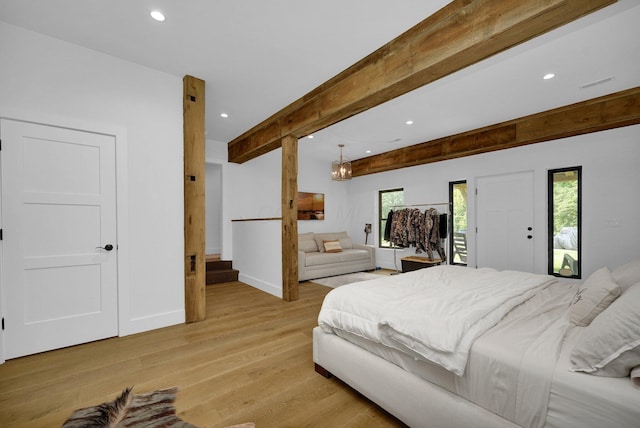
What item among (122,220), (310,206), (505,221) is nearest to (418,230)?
(505,221)

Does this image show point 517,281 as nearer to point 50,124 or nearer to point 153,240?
point 153,240

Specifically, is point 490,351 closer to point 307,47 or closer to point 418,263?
point 307,47

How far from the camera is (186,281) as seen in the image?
123 inches

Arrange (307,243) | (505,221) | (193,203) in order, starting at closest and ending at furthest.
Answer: (193,203) → (505,221) → (307,243)

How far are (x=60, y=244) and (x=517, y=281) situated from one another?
13.3ft

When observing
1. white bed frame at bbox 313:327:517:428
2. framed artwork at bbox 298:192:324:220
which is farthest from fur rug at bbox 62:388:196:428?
framed artwork at bbox 298:192:324:220

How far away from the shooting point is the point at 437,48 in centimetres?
212

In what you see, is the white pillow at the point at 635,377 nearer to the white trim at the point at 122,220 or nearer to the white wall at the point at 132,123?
the white wall at the point at 132,123

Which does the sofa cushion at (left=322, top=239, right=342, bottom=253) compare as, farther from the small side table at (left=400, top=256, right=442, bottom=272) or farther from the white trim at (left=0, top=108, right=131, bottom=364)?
the white trim at (left=0, top=108, right=131, bottom=364)

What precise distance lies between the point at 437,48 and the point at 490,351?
2104mm

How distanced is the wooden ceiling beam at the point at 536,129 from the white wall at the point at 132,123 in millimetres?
4458

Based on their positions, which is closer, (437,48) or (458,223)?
A: (437,48)

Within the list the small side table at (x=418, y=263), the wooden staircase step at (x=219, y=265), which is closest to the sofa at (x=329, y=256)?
the small side table at (x=418, y=263)

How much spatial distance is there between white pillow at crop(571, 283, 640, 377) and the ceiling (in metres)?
2.20
